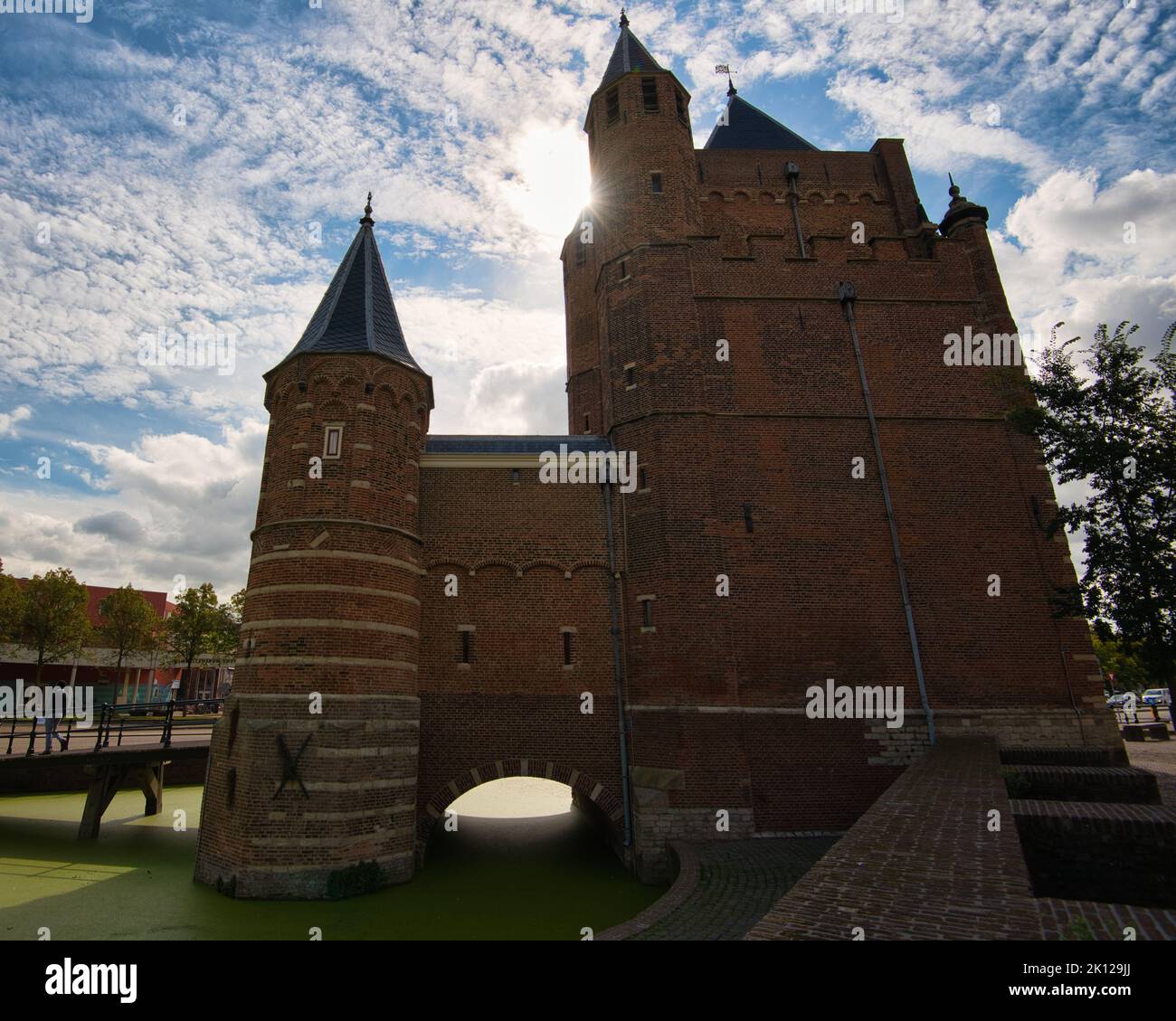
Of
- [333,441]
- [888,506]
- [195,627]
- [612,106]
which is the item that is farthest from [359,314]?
[195,627]

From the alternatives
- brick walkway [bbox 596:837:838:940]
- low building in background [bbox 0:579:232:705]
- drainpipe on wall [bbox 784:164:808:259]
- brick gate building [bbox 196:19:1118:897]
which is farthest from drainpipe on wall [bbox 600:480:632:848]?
low building in background [bbox 0:579:232:705]

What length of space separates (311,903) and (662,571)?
9.56 metres

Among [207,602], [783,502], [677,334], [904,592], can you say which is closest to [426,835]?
[783,502]

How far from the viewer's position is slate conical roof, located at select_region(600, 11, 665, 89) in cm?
2083

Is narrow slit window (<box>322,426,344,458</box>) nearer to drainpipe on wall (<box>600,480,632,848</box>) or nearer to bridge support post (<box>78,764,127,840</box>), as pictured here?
drainpipe on wall (<box>600,480,632,848</box>)

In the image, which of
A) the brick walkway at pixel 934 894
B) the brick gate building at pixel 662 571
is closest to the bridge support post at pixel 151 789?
the brick gate building at pixel 662 571

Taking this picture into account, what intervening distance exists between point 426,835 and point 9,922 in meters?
6.84

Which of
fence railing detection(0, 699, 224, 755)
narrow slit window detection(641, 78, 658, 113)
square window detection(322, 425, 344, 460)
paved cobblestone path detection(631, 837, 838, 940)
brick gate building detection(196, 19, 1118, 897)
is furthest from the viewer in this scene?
narrow slit window detection(641, 78, 658, 113)

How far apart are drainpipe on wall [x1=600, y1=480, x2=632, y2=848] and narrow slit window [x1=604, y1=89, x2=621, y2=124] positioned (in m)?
12.6

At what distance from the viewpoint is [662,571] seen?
1504 centimetres

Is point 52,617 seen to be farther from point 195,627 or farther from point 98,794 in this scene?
point 98,794

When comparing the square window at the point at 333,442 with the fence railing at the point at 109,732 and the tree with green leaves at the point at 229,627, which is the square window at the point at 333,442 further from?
the tree with green leaves at the point at 229,627

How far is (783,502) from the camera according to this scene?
16.1m
